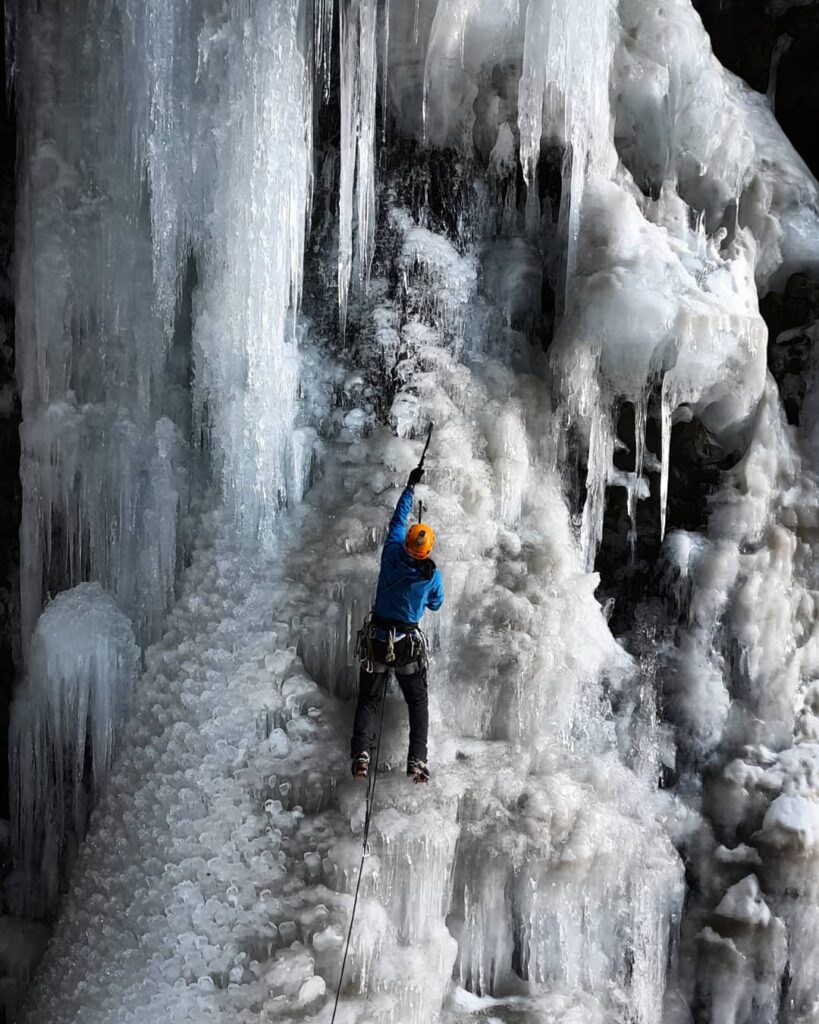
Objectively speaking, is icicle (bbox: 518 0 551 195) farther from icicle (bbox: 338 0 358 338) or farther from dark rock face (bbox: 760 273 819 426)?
dark rock face (bbox: 760 273 819 426)

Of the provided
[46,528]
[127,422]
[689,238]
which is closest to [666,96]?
[689,238]

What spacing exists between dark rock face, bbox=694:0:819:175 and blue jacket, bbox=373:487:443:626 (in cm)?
474

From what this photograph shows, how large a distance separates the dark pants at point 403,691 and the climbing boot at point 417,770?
21mm

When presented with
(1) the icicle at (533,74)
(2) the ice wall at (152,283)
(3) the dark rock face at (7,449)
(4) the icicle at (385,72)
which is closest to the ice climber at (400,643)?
(2) the ice wall at (152,283)

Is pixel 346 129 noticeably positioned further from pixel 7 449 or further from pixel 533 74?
pixel 7 449

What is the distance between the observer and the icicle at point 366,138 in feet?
15.5

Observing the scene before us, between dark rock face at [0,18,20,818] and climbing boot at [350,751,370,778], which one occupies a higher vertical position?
dark rock face at [0,18,20,818]

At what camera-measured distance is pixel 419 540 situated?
13.3ft

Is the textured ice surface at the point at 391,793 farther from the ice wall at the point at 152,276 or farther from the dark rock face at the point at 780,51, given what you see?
the dark rock face at the point at 780,51

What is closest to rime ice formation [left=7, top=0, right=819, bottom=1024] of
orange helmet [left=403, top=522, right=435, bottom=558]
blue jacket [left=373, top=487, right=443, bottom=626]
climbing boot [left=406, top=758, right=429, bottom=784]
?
climbing boot [left=406, top=758, right=429, bottom=784]

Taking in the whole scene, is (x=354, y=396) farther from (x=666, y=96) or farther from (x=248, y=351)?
(x=666, y=96)

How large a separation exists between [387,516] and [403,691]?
34.1 inches

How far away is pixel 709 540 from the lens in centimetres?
586

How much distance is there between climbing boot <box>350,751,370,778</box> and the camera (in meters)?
4.21
